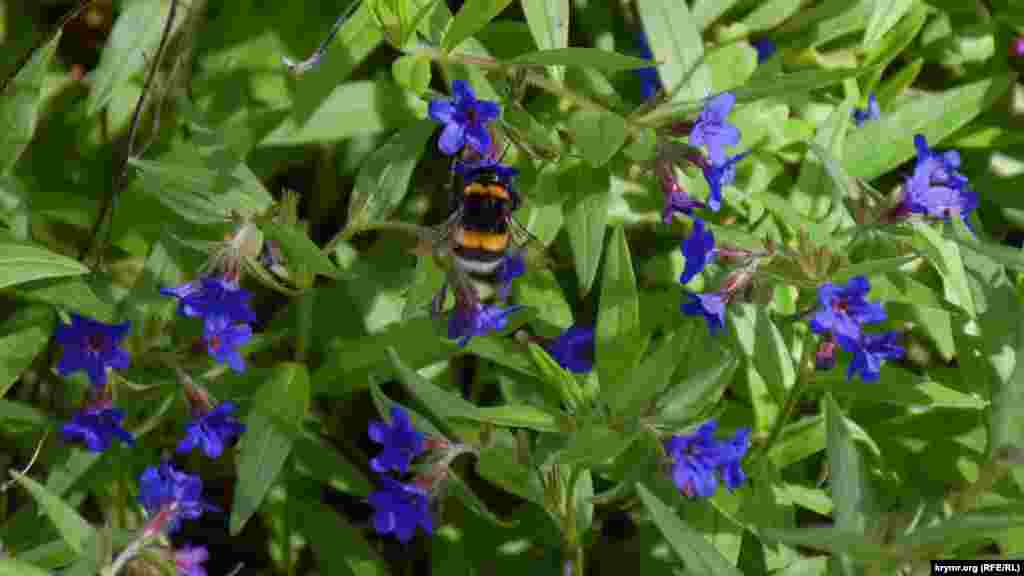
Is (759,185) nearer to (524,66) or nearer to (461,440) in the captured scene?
(524,66)

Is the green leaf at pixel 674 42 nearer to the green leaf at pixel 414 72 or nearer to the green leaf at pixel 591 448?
the green leaf at pixel 414 72

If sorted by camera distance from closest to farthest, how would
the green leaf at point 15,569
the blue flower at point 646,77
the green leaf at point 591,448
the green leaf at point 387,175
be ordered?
1. the green leaf at point 15,569
2. the green leaf at point 591,448
3. the green leaf at point 387,175
4. the blue flower at point 646,77

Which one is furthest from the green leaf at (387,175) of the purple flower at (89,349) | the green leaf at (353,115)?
the purple flower at (89,349)

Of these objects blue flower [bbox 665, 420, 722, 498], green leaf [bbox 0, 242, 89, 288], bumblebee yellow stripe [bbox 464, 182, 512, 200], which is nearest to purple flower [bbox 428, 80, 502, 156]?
bumblebee yellow stripe [bbox 464, 182, 512, 200]

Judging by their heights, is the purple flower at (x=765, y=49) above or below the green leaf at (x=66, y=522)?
above

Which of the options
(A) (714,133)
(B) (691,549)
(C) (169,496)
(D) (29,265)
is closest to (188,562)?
(C) (169,496)

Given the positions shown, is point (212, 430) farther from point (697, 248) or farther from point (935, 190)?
point (935, 190)

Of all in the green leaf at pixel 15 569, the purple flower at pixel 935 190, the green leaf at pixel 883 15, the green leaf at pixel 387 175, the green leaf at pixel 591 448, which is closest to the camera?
the green leaf at pixel 15 569
